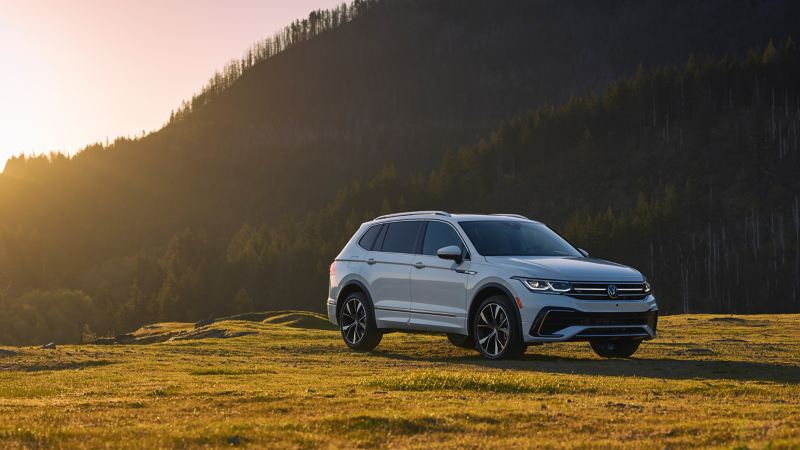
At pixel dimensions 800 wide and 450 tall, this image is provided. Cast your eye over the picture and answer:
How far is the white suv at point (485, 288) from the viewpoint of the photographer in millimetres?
15398

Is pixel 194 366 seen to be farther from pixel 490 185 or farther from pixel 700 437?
pixel 490 185

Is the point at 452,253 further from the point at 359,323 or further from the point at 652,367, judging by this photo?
the point at 652,367

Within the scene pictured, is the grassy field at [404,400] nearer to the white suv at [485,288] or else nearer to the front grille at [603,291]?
the white suv at [485,288]

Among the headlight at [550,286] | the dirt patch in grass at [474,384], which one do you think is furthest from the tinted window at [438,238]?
the dirt patch in grass at [474,384]

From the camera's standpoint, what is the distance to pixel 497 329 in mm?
16125

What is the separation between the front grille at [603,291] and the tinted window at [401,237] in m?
3.47

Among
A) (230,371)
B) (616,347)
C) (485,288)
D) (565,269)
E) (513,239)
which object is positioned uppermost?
(513,239)

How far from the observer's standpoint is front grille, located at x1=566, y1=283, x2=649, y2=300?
15367 mm

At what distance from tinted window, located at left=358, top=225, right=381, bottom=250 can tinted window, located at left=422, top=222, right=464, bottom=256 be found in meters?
1.45

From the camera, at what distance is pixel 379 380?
12180 millimetres

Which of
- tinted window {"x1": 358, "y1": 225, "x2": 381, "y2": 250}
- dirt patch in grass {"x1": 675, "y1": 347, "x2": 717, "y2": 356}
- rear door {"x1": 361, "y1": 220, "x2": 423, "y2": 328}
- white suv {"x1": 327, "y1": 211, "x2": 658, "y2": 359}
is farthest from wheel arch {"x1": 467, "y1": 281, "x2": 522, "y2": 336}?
dirt patch in grass {"x1": 675, "y1": 347, "x2": 717, "y2": 356}

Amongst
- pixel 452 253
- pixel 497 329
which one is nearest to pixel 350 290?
pixel 452 253

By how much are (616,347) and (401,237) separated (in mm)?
4171

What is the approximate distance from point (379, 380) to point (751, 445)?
5.48m
